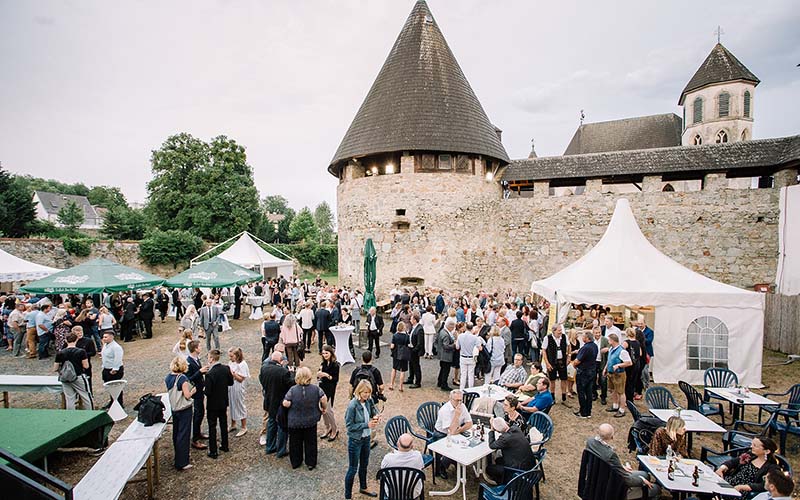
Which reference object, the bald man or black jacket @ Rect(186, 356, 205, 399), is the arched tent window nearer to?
the bald man

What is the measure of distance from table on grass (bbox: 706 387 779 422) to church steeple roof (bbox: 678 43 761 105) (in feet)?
81.8

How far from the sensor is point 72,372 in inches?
228

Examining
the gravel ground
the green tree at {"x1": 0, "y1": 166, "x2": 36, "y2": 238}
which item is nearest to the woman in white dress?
the gravel ground

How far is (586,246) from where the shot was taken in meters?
16.0

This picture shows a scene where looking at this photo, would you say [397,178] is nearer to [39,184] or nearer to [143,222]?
[143,222]

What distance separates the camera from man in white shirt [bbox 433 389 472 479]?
4723 mm

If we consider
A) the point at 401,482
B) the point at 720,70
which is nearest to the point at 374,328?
the point at 401,482

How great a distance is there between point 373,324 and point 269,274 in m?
13.0

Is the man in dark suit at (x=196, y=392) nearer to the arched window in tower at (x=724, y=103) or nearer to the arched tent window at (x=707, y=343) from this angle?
the arched tent window at (x=707, y=343)

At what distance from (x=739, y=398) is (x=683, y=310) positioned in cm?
267

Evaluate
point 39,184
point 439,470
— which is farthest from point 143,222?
point 39,184

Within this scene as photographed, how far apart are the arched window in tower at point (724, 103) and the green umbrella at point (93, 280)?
31173 mm

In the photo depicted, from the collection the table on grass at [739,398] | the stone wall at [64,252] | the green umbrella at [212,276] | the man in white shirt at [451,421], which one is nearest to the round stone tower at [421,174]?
the green umbrella at [212,276]

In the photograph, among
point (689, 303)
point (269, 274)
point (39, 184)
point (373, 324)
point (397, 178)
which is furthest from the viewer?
point (39, 184)
